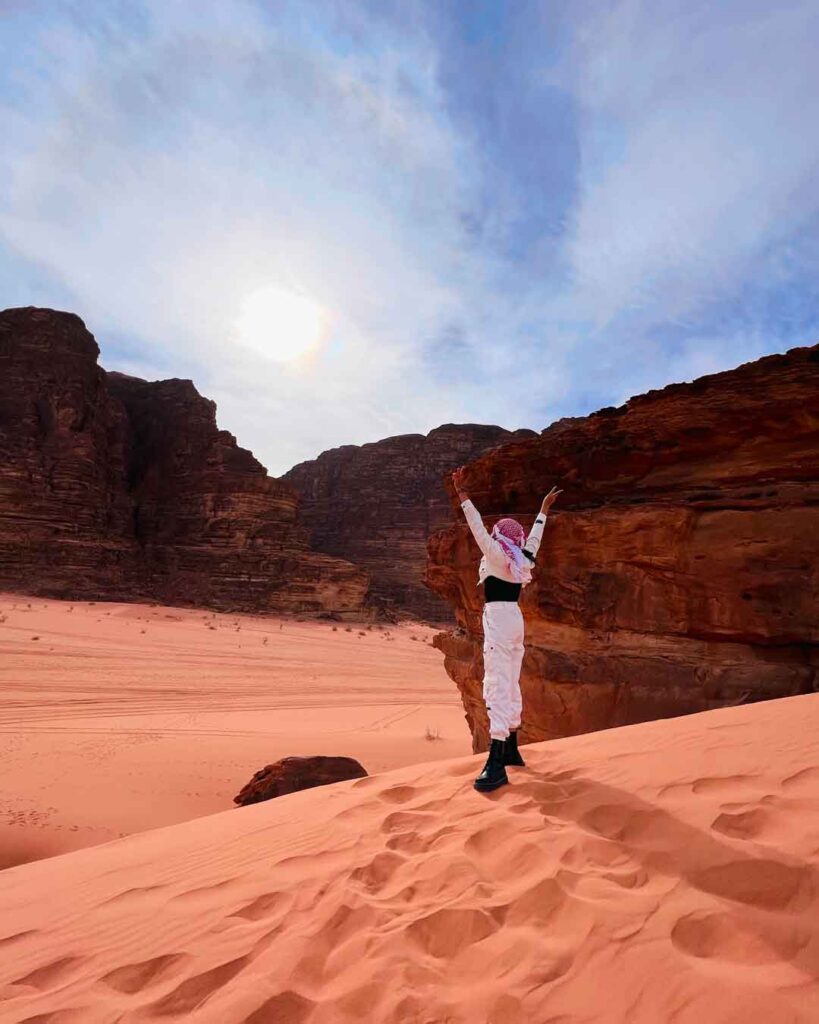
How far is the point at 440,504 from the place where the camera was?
203 feet

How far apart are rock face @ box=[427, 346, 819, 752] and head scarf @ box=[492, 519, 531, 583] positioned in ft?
9.94

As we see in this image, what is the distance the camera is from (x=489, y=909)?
6.72 feet

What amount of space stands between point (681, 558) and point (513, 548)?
130 inches

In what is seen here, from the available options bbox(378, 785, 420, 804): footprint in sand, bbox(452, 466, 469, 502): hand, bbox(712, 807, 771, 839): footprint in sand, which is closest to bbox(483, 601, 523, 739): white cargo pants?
bbox(378, 785, 420, 804): footprint in sand

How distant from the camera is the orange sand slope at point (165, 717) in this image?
5.57 m

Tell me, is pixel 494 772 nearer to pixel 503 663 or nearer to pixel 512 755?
pixel 512 755

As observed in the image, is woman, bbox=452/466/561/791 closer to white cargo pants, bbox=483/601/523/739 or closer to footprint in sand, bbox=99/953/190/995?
white cargo pants, bbox=483/601/523/739

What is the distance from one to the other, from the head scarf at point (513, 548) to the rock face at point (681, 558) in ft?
9.94

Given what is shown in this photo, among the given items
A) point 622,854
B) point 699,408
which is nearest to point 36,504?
point 699,408

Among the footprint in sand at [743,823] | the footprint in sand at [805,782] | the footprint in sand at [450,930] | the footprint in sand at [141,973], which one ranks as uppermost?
the footprint in sand at [805,782]

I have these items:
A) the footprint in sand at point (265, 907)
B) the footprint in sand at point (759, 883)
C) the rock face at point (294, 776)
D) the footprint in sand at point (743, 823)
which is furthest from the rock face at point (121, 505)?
the footprint in sand at point (759, 883)

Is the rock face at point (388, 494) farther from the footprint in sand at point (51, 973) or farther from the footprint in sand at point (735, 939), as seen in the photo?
the footprint in sand at point (735, 939)

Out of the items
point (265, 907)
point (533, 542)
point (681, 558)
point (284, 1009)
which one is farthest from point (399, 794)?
point (681, 558)

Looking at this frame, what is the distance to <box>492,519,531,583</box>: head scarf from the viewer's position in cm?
363
